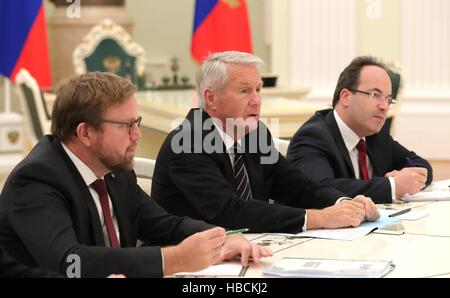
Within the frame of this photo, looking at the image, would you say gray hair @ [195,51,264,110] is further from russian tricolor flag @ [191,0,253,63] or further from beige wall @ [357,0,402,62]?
beige wall @ [357,0,402,62]

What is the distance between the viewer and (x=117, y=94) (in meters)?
2.49

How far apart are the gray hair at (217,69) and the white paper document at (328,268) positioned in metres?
0.98

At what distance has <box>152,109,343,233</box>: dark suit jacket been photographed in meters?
2.83

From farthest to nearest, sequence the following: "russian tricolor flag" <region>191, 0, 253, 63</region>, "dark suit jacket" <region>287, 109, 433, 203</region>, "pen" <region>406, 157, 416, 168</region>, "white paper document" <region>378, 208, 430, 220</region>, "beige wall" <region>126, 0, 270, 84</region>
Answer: "beige wall" <region>126, 0, 270, 84</region>, "russian tricolor flag" <region>191, 0, 253, 63</region>, "pen" <region>406, 157, 416, 168</region>, "dark suit jacket" <region>287, 109, 433, 203</region>, "white paper document" <region>378, 208, 430, 220</region>

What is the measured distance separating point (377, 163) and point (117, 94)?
1.74m

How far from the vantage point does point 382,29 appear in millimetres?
9422

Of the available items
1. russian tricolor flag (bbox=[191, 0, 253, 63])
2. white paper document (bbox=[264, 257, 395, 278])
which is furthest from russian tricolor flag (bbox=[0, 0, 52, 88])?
white paper document (bbox=[264, 257, 395, 278])

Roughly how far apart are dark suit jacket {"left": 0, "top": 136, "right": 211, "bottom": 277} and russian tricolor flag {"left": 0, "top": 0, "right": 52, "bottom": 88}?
4.64 metres

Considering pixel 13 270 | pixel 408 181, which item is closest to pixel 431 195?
pixel 408 181

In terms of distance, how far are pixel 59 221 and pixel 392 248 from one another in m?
1.01

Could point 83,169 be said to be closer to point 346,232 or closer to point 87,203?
point 87,203

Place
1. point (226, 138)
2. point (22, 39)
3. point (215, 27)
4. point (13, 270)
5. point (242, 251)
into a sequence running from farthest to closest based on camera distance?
point (215, 27)
point (22, 39)
point (226, 138)
point (242, 251)
point (13, 270)

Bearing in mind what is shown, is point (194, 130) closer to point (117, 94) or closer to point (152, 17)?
point (117, 94)
